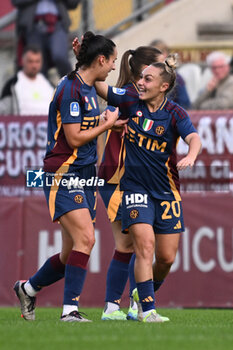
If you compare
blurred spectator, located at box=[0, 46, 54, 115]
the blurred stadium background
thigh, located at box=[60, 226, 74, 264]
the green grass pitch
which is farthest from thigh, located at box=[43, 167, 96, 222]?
blurred spectator, located at box=[0, 46, 54, 115]

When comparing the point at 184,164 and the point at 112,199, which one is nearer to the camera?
the point at 184,164

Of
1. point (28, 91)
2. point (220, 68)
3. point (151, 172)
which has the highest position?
point (220, 68)

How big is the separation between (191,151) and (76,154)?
0.87m

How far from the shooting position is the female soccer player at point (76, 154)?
250 inches

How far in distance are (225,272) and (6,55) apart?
254 inches

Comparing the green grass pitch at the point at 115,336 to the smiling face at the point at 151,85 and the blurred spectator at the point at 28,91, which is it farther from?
the blurred spectator at the point at 28,91

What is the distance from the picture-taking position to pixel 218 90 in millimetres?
12398

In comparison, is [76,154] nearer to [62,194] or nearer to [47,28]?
[62,194]

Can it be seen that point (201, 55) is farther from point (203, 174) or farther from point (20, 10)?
point (203, 174)

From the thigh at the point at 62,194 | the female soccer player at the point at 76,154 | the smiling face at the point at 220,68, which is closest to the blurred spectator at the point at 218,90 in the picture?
the smiling face at the point at 220,68

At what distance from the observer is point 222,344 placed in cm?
496

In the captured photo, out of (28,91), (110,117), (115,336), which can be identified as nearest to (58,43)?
(28,91)

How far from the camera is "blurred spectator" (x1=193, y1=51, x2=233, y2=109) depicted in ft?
40.3

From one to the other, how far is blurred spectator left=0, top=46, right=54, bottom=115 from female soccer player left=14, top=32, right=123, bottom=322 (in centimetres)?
548
